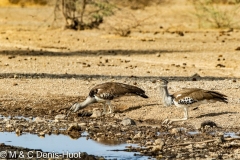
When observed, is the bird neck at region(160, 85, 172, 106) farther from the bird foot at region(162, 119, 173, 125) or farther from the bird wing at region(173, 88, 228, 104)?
the bird foot at region(162, 119, 173, 125)

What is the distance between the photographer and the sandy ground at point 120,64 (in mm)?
12789

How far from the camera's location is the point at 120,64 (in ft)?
64.7

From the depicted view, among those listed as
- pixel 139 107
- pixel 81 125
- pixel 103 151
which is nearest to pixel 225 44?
pixel 139 107

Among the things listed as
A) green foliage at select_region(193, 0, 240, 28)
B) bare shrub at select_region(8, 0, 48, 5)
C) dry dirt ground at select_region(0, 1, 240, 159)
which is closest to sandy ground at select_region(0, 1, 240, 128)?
dry dirt ground at select_region(0, 1, 240, 159)

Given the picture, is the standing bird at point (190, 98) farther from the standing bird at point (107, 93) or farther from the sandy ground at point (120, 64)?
the standing bird at point (107, 93)

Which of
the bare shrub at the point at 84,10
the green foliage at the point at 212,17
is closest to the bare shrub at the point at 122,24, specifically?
the bare shrub at the point at 84,10

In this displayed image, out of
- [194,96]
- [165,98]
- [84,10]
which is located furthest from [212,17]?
[194,96]

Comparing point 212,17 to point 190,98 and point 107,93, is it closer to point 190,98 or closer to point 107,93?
point 107,93

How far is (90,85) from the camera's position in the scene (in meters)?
15.4

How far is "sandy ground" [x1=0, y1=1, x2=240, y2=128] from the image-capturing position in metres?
12.8

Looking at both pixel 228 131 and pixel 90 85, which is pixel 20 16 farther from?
pixel 228 131

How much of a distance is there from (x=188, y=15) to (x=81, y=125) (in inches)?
942

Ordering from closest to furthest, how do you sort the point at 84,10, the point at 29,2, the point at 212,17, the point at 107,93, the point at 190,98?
the point at 190,98 → the point at 107,93 → the point at 84,10 → the point at 212,17 → the point at 29,2

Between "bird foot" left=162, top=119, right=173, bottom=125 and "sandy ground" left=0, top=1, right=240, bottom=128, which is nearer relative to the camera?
"bird foot" left=162, top=119, right=173, bottom=125
